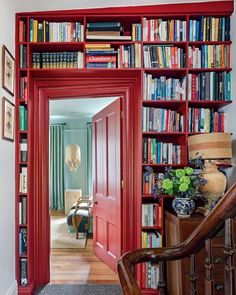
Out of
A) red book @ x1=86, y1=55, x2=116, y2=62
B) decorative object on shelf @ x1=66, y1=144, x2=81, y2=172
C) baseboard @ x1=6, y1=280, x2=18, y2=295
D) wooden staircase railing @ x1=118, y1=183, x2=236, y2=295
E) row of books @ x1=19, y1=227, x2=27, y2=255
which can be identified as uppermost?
red book @ x1=86, y1=55, x2=116, y2=62

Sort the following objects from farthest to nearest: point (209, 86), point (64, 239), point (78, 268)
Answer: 1. point (64, 239)
2. point (78, 268)
3. point (209, 86)

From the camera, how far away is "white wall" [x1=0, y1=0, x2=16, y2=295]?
7.39ft

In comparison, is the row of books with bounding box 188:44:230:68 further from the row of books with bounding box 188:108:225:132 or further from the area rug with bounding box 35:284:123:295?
the area rug with bounding box 35:284:123:295

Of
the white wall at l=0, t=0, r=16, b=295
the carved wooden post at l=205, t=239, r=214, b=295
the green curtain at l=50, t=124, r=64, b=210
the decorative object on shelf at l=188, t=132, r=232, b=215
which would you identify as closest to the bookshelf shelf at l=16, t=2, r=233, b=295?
the white wall at l=0, t=0, r=16, b=295

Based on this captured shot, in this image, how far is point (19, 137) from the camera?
2.69 m

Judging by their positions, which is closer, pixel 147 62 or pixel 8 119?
pixel 8 119

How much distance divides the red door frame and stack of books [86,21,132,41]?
1.12 feet

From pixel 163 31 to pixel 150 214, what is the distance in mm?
1801

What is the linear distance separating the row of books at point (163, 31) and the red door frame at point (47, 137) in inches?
15.6

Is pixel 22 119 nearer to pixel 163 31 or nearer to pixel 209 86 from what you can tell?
pixel 163 31

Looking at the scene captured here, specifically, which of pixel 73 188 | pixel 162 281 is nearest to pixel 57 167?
pixel 73 188

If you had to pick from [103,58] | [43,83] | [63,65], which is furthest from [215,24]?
[43,83]

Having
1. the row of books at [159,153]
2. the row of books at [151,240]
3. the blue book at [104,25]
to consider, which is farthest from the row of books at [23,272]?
the blue book at [104,25]

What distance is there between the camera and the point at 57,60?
272 cm
